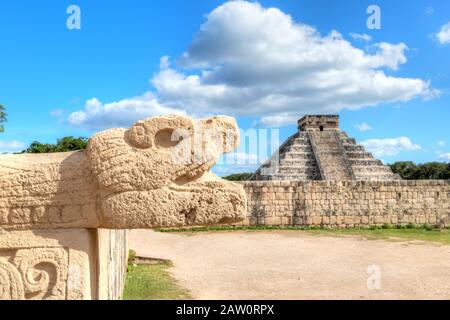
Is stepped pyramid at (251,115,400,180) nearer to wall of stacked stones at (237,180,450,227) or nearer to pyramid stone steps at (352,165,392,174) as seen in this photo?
pyramid stone steps at (352,165,392,174)

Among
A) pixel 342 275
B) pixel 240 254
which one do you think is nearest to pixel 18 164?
pixel 342 275

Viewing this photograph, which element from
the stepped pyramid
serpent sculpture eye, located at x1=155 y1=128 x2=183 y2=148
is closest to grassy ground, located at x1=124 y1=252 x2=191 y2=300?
serpent sculpture eye, located at x1=155 y1=128 x2=183 y2=148

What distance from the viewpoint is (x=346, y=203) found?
17.1 m

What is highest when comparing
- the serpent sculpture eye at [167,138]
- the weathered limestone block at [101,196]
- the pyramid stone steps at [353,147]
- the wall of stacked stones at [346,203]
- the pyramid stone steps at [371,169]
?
the pyramid stone steps at [353,147]

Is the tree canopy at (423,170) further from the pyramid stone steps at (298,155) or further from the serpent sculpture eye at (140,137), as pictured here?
the serpent sculpture eye at (140,137)

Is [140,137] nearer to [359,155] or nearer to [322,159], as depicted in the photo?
[322,159]

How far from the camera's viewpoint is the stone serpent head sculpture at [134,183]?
8.31 feet

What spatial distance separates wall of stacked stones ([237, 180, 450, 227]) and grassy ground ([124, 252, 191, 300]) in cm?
814

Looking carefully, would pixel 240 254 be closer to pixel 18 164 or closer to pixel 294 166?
pixel 18 164

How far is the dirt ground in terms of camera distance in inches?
289

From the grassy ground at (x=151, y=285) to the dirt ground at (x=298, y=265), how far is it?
0.75 ft

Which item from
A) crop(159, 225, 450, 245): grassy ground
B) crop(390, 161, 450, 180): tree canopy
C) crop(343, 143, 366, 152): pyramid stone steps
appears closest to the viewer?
crop(159, 225, 450, 245): grassy ground

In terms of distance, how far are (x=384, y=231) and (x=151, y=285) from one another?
36.5 feet

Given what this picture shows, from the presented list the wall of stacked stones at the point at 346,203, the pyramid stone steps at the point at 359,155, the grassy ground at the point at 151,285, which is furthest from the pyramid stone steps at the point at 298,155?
the grassy ground at the point at 151,285
